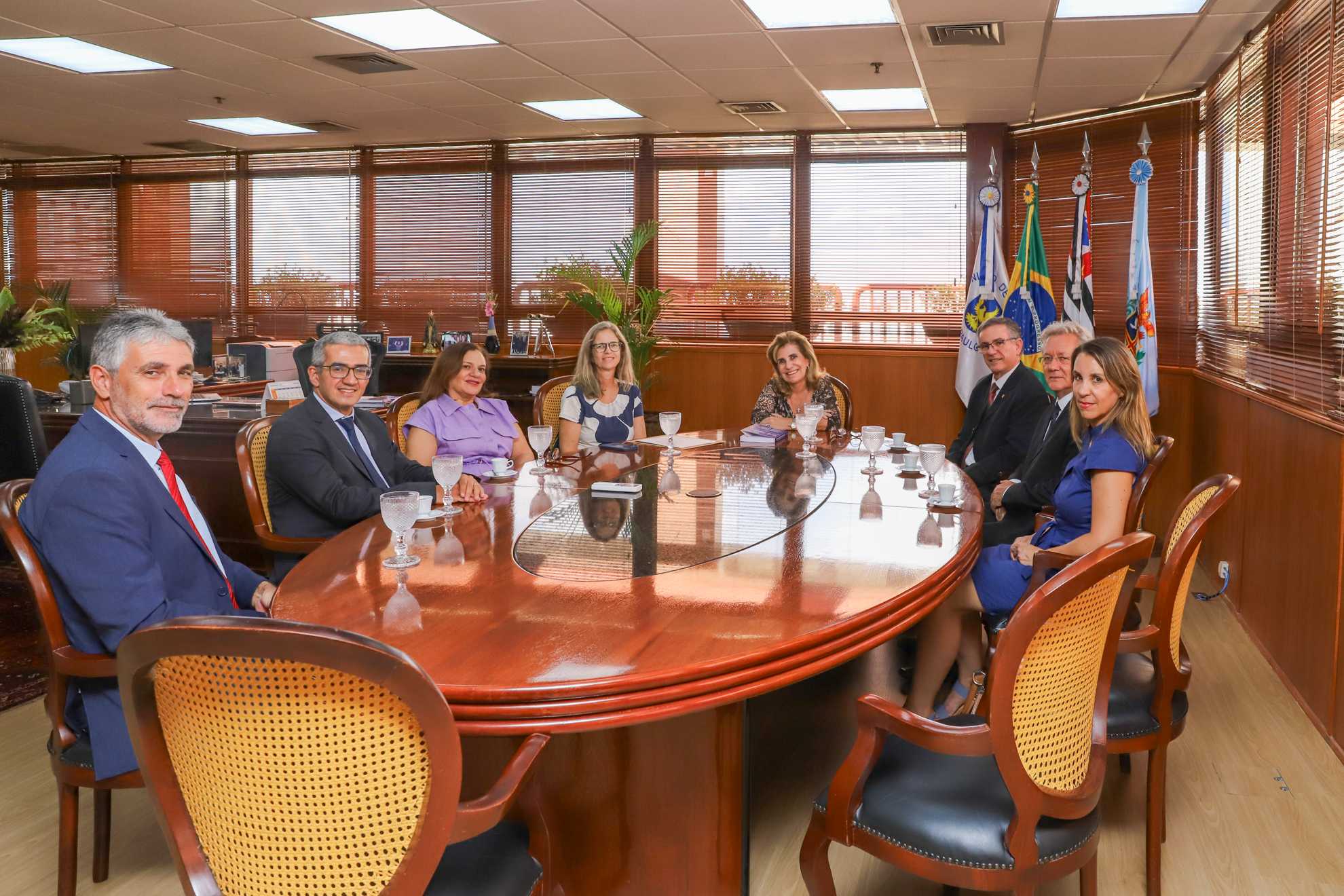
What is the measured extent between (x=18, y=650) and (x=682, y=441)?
264 centimetres

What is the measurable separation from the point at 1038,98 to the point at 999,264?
3.40 feet

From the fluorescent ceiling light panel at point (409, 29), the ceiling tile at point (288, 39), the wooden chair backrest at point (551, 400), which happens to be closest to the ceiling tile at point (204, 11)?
the ceiling tile at point (288, 39)

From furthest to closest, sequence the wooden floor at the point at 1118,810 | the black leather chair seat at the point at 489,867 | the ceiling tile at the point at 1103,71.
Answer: the ceiling tile at the point at 1103,71 → the wooden floor at the point at 1118,810 → the black leather chair seat at the point at 489,867

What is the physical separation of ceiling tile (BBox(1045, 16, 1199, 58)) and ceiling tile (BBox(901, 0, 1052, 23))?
7.4 inches

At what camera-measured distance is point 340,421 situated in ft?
10.4

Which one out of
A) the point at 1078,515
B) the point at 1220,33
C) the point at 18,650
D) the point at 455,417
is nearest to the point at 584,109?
the point at 455,417

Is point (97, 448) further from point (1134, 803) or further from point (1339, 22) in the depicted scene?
point (1339, 22)

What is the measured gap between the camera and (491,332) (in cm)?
745

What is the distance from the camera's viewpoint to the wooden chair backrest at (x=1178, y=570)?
1.99 meters

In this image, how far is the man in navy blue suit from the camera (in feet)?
5.91

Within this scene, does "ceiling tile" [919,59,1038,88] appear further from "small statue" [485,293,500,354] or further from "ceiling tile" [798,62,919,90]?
"small statue" [485,293,500,354]

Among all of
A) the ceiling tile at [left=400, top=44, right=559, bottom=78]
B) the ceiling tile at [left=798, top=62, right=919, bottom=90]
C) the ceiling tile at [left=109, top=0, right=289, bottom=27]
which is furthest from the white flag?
the ceiling tile at [left=109, top=0, right=289, bottom=27]

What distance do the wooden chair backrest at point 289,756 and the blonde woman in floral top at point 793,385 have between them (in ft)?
12.1

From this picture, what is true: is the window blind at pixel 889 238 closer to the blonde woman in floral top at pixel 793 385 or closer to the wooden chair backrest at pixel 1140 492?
the blonde woman in floral top at pixel 793 385
